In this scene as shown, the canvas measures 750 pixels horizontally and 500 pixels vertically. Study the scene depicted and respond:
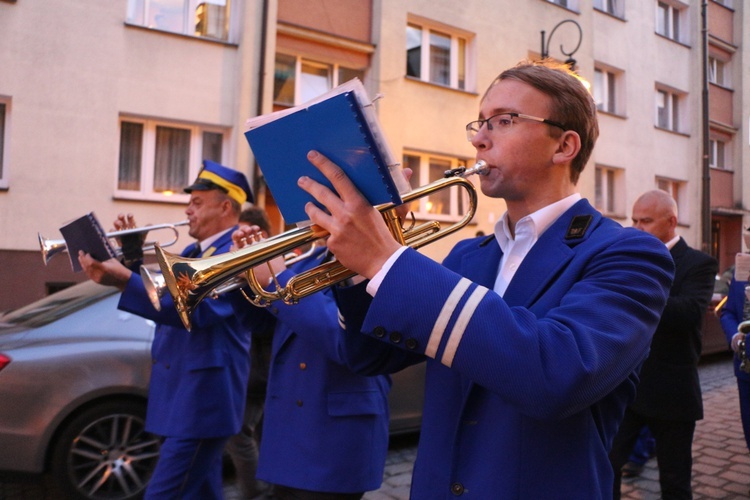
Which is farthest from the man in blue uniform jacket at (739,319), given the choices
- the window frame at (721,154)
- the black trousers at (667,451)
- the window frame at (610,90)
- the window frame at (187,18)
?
the window frame at (721,154)

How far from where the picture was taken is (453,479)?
1.60m

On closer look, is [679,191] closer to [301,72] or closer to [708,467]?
[301,72]

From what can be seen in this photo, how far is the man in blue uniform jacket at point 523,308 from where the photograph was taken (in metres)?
1.30

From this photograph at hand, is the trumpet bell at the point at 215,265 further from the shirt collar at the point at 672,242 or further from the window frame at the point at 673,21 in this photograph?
the window frame at the point at 673,21

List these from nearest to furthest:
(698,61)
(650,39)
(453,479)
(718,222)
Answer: (453,479) → (650,39) → (698,61) → (718,222)

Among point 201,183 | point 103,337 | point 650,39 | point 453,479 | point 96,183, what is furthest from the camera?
point 650,39

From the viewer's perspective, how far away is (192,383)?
3260mm

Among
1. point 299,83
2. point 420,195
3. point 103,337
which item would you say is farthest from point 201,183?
point 299,83

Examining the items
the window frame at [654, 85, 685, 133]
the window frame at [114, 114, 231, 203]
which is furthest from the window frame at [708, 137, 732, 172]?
the window frame at [114, 114, 231, 203]

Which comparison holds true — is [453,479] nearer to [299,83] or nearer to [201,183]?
[201,183]

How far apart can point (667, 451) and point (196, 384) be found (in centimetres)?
257

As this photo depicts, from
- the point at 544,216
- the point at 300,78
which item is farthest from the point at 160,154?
the point at 544,216

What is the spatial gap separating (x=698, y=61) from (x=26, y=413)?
2122 centimetres

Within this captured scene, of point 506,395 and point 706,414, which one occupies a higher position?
point 506,395
